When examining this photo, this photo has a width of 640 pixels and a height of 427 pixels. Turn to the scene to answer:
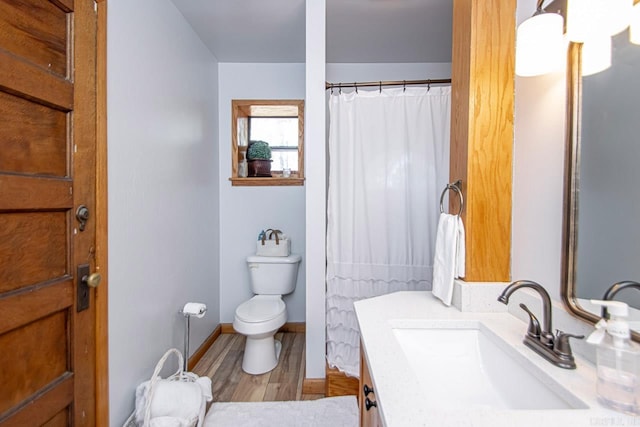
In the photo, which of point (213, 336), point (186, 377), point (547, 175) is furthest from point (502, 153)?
point (213, 336)

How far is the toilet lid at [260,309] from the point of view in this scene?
2.07m

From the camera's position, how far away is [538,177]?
0.99m

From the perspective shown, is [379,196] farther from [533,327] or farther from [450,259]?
[533,327]

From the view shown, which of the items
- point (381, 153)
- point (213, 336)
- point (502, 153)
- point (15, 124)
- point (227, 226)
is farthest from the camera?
point (227, 226)

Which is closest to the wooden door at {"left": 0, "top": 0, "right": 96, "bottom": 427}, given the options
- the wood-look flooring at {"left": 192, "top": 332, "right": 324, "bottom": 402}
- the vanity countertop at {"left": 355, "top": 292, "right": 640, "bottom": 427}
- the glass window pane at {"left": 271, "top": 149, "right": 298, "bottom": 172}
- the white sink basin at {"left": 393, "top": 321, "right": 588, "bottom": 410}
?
the wood-look flooring at {"left": 192, "top": 332, "right": 324, "bottom": 402}

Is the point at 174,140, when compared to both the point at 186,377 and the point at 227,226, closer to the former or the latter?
the point at 227,226

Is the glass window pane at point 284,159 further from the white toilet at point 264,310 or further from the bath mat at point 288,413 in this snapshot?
the bath mat at point 288,413

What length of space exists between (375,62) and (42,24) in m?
2.36

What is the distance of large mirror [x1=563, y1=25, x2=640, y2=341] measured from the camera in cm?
67

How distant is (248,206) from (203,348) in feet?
4.02

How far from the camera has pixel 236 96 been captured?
2.77 meters

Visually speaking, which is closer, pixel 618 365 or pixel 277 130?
pixel 618 365

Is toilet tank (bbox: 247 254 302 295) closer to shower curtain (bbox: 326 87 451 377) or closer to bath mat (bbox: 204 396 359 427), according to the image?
shower curtain (bbox: 326 87 451 377)

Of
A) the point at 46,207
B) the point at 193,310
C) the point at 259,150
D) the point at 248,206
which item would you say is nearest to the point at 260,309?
the point at 193,310
